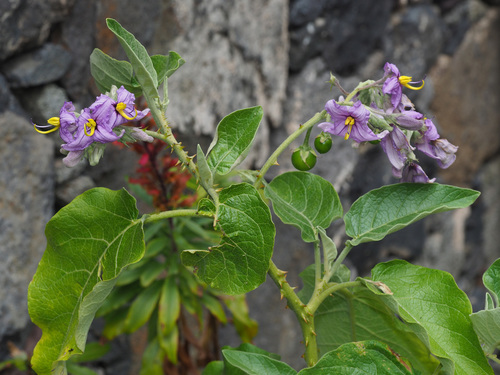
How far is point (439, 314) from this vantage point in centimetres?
67

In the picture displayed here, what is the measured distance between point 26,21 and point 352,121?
0.87 meters

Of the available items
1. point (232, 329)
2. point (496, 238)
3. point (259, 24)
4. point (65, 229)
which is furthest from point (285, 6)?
point (496, 238)

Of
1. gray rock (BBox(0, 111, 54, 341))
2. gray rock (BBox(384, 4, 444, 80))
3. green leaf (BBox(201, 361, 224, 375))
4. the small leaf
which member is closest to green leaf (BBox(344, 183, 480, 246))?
green leaf (BBox(201, 361, 224, 375))

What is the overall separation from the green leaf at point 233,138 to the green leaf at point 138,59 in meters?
0.11

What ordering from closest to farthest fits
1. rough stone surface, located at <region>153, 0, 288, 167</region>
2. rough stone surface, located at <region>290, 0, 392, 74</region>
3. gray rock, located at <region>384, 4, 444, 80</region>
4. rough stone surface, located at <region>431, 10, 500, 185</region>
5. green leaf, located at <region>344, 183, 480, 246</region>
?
green leaf, located at <region>344, 183, 480, 246</region>, rough stone surface, located at <region>153, 0, 288, 167</region>, rough stone surface, located at <region>290, 0, 392, 74</region>, gray rock, located at <region>384, 4, 444, 80</region>, rough stone surface, located at <region>431, 10, 500, 185</region>

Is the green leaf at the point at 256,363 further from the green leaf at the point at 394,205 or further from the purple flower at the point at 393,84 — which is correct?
the purple flower at the point at 393,84

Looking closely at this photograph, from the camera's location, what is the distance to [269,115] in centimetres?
186

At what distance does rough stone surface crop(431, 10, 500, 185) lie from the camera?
8.05ft

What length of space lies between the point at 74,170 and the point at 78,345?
0.81 m

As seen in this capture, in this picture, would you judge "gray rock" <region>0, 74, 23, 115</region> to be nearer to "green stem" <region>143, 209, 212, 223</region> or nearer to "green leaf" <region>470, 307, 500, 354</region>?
"green stem" <region>143, 209, 212, 223</region>

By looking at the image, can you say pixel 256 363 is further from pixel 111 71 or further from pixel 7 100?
pixel 7 100

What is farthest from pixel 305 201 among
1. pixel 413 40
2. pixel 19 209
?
pixel 413 40

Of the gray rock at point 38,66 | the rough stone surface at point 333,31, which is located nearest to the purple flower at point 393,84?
the gray rock at point 38,66

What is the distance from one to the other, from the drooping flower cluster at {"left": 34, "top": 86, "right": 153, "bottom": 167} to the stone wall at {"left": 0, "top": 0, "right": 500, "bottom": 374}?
64 centimetres
